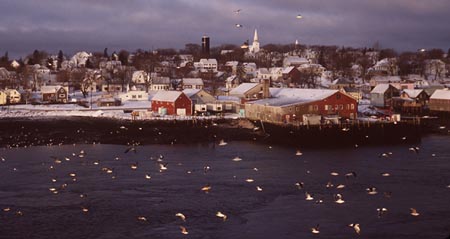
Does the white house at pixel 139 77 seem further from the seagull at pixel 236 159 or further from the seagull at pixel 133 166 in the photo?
the seagull at pixel 133 166

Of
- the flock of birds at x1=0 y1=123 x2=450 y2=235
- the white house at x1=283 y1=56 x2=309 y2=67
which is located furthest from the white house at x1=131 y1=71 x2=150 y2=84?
the flock of birds at x1=0 y1=123 x2=450 y2=235

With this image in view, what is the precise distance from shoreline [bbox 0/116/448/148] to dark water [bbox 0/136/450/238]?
4053mm

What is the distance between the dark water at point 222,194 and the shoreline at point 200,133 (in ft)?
13.3

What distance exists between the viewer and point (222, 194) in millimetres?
24016

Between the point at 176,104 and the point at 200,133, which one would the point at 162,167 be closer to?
the point at 200,133

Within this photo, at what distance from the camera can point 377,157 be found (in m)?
32.9

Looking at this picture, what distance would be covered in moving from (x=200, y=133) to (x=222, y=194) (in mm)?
18944

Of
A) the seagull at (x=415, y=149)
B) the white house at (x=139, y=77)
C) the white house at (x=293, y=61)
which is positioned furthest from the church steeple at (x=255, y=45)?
the seagull at (x=415, y=149)

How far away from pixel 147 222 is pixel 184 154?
45.2ft

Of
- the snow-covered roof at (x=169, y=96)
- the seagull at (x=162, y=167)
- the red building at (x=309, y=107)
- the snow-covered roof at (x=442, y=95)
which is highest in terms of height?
the snow-covered roof at (x=169, y=96)

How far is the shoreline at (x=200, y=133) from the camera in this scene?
39250mm

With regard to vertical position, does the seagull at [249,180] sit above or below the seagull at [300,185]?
above

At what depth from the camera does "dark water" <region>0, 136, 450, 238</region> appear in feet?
64.4

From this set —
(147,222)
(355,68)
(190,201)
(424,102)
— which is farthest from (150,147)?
(355,68)
